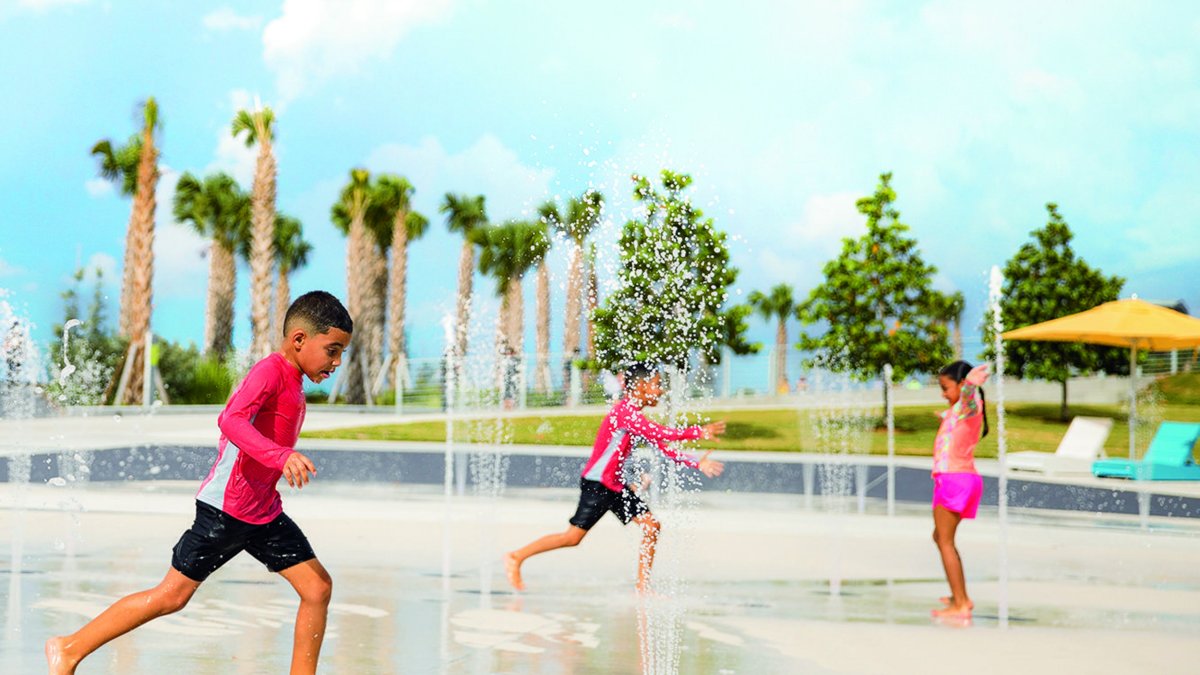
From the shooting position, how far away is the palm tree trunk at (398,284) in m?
47.8

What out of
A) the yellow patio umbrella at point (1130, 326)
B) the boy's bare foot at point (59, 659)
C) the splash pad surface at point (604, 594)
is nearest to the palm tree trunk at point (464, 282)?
the yellow patio umbrella at point (1130, 326)

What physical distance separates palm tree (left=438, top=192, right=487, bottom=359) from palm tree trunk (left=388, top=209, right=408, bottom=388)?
10.0 ft

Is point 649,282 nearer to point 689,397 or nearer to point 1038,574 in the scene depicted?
point 689,397

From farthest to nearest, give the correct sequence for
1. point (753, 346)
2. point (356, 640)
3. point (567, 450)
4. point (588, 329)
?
point (588, 329), point (753, 346), point (567, 450), point (356, 640)

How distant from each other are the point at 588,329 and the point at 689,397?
23.3ft

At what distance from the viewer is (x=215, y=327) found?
49.7 meters

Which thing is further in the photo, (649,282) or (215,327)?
(215,327)

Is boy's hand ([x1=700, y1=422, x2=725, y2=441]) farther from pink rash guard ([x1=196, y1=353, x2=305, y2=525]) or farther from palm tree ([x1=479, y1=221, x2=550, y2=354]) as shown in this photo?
palm tree ([x1=479, y1=221, x2=550, y2=354])

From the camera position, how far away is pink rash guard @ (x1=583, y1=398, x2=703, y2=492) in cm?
745

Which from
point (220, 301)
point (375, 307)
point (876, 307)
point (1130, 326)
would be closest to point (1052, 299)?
point (876, 307)

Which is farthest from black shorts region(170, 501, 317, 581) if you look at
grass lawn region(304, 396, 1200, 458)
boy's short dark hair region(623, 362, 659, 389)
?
grass lawn region(304, 396, 1200, 458)

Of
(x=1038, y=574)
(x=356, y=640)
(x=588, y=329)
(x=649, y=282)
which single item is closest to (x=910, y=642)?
(x=356, y=640)

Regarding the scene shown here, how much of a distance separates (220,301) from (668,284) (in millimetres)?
24270

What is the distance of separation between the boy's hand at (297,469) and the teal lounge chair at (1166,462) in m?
17.4
